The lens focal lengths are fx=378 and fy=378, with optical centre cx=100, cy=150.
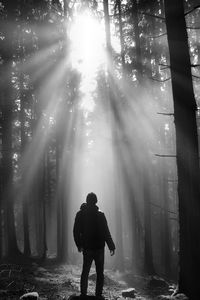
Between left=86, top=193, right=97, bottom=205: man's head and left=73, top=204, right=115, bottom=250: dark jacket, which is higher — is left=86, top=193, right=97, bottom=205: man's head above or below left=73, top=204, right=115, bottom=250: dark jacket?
above

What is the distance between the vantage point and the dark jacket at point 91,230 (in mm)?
7457

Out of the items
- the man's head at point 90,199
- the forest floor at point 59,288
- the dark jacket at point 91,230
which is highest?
the man's head at point 90,199

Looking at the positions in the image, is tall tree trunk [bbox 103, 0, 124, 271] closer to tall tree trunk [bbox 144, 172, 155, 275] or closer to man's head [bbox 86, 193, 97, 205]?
tall tree trunk [bbox 144, 172, 155, 275]

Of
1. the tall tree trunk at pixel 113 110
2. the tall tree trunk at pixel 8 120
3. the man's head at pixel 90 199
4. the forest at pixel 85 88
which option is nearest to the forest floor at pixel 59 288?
the forest at pixel 85 88

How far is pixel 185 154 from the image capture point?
738 cm

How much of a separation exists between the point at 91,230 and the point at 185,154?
2.39m

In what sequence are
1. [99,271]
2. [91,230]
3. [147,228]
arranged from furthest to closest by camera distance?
1. [147,228]
2. [91,230]
3. [99,271]

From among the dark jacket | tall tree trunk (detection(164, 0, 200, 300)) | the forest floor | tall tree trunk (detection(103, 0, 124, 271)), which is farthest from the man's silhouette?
tall tree trunk (detection(103, 0, 124, 271))

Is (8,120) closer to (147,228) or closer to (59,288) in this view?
(147,228)

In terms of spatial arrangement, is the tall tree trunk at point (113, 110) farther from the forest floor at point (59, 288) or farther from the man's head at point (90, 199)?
the man's head at point (90, 199)

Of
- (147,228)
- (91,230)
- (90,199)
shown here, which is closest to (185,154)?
(90,199)

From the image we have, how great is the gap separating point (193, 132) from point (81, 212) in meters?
2.76

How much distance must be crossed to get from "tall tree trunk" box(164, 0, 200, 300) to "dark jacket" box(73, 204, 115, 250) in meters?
1.49

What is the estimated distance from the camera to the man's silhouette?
7.38 m
